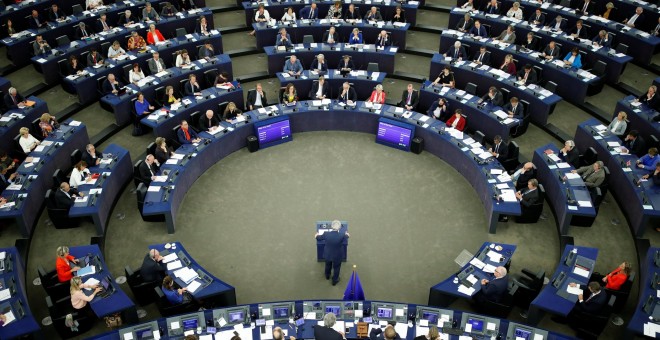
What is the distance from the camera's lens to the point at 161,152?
52.5ft

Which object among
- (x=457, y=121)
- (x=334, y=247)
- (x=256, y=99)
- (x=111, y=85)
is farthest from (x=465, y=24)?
(x=111, y=85)

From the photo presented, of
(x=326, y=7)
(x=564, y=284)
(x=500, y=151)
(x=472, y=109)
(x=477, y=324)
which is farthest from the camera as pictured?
(x=326, y=7)

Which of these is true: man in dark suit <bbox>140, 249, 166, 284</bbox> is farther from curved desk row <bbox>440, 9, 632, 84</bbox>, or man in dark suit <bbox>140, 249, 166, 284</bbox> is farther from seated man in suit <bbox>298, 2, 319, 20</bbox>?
curved desk row <bbox>440, 9, 632, 84</bbox>

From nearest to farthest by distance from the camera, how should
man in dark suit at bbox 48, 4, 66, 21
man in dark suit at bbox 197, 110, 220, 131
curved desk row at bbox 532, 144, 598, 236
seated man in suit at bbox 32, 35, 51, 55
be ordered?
curved desk row at bbox 532, 144, 598, 236 < man in dark suit at bbox 197, 110, 220, 131 < seated man in suit at bbox 32, 35, 51, 55 < man in dark suit at bbox 48, 4, 66, 21

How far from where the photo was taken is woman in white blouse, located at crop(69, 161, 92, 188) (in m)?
14.9

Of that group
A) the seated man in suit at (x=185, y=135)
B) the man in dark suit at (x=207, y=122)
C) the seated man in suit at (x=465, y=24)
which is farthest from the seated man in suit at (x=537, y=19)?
the seated man in suit at (x=185, y=135)

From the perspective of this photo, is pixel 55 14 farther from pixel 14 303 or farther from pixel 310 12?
pixel 14 303

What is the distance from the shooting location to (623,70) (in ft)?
67.1

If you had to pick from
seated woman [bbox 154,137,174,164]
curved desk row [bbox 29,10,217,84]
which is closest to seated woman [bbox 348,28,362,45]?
curved desk row [bbox 29,10,217,84]

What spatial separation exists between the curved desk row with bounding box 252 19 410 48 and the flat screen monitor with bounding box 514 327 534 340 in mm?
13683

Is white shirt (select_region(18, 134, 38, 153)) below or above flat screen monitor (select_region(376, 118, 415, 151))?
above

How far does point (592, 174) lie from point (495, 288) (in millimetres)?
5074

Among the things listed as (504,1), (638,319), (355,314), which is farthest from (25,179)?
(504,1)

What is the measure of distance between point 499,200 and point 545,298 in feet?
11.1
